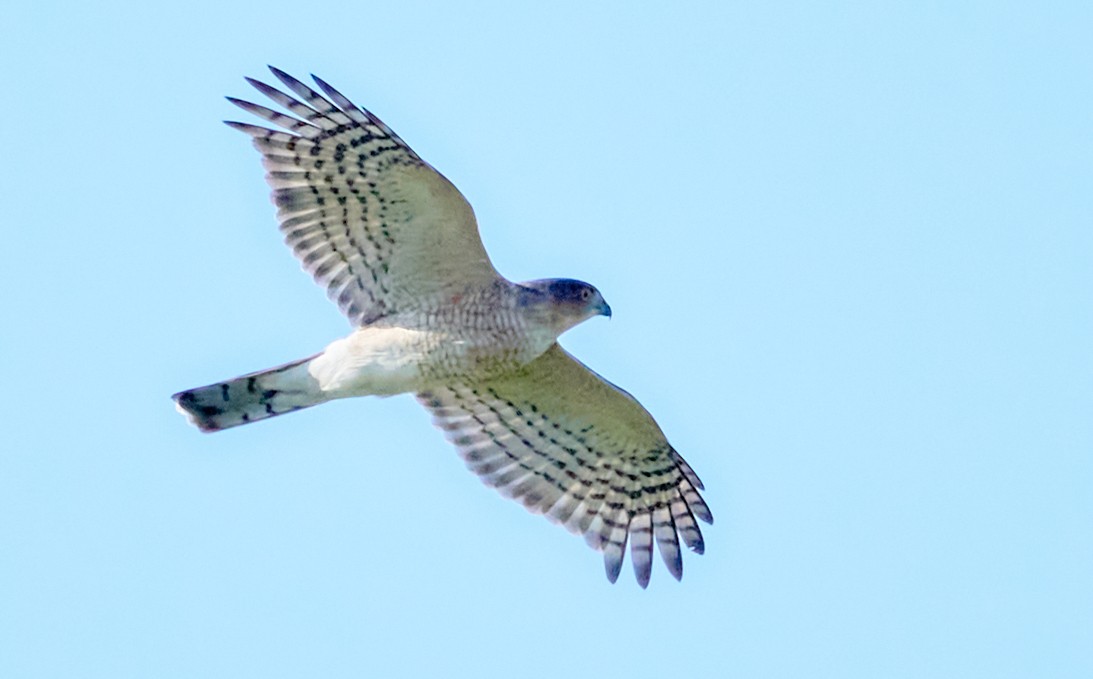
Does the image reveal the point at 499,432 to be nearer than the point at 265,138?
No

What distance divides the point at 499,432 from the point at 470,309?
45.4 inches

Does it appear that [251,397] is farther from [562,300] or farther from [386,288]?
[562,300]

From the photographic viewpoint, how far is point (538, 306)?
1088 centimetres

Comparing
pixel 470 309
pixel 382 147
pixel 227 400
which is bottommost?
pixel 227 400

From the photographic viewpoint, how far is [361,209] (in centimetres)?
1090

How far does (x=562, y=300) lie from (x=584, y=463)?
1471 mm

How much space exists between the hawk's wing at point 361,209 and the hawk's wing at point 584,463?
901 mm

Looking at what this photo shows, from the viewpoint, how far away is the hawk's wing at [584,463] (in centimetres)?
1170

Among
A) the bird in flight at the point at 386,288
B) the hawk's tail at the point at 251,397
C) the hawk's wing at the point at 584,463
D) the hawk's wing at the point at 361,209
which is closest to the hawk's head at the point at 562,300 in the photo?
the bird in flight at the point at 386,288

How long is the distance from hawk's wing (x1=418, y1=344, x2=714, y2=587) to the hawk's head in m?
0.77

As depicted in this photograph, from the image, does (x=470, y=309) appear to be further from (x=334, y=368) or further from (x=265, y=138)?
(x=265, y=138)

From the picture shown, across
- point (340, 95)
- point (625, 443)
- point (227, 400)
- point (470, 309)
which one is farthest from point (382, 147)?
point (625, 443)

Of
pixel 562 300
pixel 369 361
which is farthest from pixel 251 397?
pixel 562 300

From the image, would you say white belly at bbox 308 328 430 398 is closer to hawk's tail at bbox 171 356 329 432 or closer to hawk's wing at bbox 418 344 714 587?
hawk's tail at bbox 171 356 329 432
